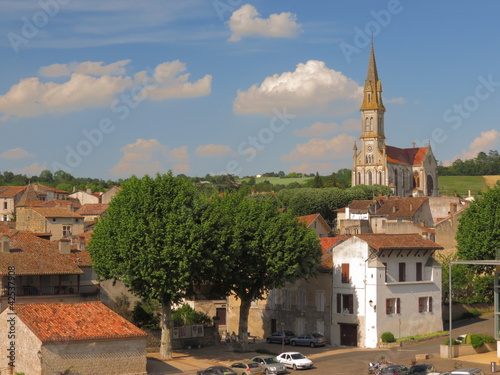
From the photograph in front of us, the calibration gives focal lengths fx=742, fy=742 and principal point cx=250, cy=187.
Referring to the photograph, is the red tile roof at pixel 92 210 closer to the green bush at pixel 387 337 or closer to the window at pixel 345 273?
the window at pixel 345 273

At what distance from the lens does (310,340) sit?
60.6 m

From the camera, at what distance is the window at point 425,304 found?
6431cm

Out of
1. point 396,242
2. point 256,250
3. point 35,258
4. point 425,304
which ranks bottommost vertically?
point 425,304

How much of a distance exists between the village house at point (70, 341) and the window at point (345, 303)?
67.3ft

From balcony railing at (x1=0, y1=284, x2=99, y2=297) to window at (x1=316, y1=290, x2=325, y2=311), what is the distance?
18.8 meters

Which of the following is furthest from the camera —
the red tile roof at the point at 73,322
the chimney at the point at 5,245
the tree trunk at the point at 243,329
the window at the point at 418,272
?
the window at the point at 418,272

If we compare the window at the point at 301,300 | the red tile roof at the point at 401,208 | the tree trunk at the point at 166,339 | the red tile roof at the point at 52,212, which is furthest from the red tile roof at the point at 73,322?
the red tile roof at the point at 401,208

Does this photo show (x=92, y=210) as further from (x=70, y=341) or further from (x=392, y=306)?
(x=70, y=341)

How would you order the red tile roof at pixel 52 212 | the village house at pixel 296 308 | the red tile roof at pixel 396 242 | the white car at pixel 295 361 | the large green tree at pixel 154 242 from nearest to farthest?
the white car at pixel 295 361 → the large green tree at pixel 154 242 → the red tile roof at pixel 396 242 → the village house at pixel 296 308 → the red tile roof at pixel 52 212

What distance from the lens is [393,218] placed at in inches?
4520

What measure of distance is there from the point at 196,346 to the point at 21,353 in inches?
676

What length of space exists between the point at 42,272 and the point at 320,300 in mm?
23664

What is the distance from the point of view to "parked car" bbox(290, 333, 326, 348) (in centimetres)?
6038

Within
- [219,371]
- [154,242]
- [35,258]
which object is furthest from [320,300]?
[35,258]
